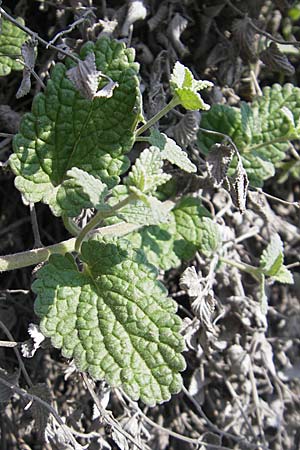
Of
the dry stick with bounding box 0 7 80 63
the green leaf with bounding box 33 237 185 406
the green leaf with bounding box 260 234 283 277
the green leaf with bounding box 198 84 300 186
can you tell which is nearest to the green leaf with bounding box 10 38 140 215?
the dry stick with bounding box 0 7 80 63

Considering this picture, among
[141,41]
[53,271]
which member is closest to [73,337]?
[53,271]

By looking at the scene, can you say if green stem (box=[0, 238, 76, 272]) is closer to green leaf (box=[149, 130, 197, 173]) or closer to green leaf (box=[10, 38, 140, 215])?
green leaf (box=[10, 38, 140, 215])

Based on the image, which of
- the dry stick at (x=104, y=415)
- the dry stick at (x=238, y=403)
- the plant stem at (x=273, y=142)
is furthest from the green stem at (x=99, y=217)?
the dry stick at (x=238, y=403)

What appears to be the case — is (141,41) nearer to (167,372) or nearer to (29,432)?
(167,372)

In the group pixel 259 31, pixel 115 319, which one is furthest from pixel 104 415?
pixel 259 31

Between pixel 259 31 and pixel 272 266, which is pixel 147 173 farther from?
pixel 259 31

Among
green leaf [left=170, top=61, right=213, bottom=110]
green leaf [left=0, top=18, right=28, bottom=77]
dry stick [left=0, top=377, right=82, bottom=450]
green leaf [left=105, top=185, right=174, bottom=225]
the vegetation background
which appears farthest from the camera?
the vegetation background
